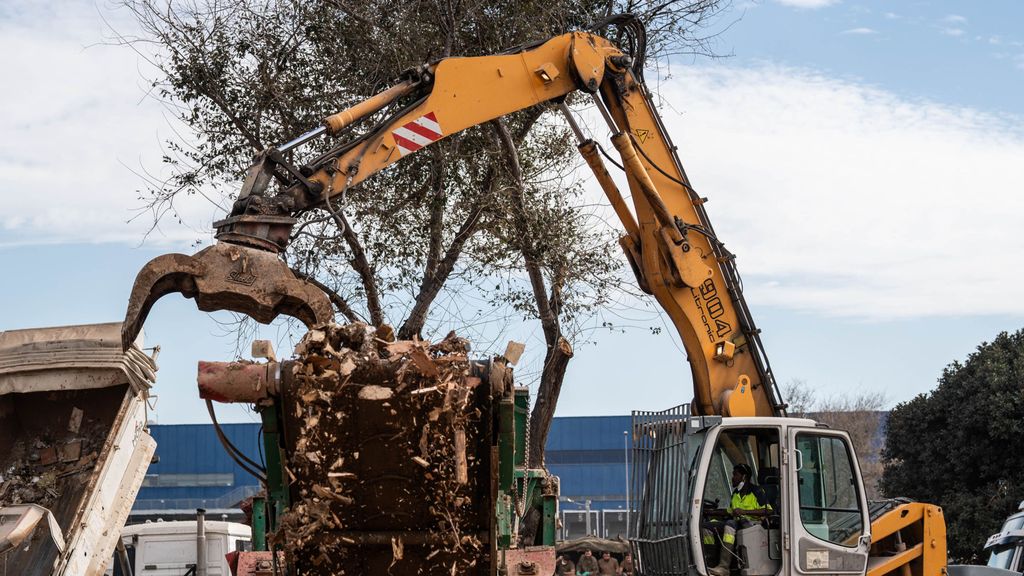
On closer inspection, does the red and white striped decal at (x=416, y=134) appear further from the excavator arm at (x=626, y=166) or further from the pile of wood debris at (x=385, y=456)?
the pile of wood debris at (x=385, y=456)

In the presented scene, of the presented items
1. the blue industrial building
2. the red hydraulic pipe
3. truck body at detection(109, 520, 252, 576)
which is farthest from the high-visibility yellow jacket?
the blue industrial building

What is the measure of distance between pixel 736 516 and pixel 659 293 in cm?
231

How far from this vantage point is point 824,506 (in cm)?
1025

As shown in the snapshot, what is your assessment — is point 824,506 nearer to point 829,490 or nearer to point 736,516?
point 829,490

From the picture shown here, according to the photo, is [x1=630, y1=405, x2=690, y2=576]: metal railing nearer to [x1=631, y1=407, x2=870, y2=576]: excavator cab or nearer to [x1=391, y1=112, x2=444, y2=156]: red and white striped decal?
[x1=631, y1=407, x2=870, y2=576]: excavator cab

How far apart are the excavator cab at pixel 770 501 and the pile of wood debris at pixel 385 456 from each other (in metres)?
3.95

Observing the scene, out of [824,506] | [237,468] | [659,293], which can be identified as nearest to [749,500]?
[824,506]

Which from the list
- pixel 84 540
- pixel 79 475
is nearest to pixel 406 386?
pixel 84 540

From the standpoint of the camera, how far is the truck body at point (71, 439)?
1154cm

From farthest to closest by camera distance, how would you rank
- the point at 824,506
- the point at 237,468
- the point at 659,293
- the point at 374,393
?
the point at 237,468 < the point at 659,293 < the point at 824,506 < the point at 374,393

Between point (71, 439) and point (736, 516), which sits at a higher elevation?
point (71, 439)

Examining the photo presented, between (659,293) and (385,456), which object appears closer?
(385,456)

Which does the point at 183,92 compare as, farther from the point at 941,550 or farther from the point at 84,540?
the point at 941,550

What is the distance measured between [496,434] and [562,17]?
10398mm
